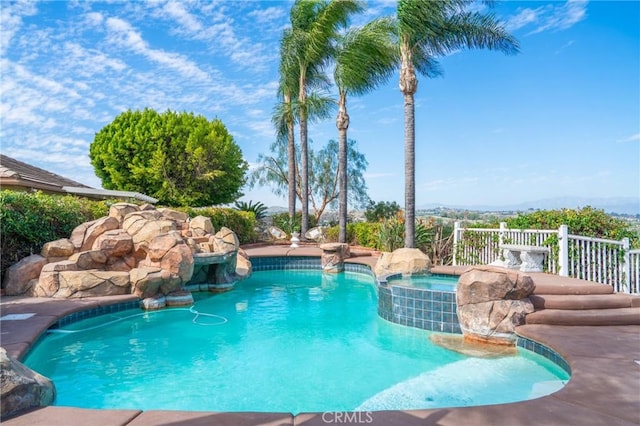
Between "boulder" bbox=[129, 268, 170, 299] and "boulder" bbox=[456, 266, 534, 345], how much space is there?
5.89 metres

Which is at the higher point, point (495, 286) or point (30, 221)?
point (30, 221)

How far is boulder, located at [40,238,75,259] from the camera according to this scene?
299 inches

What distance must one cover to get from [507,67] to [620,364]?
39.0 feet

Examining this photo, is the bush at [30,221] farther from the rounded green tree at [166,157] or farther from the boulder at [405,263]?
the rounded green tree at [166,157]

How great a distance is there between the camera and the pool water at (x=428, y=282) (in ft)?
22.8

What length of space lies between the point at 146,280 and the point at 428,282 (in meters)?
5.81

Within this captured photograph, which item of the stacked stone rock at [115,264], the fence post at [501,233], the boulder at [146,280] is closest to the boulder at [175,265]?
the stacked stone rock at [115,264]

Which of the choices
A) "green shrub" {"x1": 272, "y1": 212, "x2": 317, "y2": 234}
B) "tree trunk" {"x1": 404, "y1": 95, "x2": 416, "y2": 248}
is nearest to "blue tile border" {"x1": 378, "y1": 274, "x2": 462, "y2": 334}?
"tree trunk" {"x1": 404, "y1": 95, "x2": 416, "y2": 248}

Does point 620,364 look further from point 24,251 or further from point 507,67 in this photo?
point 507,67

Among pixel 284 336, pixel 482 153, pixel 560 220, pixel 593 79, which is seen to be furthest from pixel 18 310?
pixel 482 153

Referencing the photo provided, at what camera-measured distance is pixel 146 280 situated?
7422 millimetres

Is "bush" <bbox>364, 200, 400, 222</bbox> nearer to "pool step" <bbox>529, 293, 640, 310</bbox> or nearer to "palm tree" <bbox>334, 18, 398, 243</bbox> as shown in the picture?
"palm tree" <bbox>334, 18, 398, 243</bbox>

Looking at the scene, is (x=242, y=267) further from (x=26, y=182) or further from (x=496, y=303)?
(x=496, y=303)

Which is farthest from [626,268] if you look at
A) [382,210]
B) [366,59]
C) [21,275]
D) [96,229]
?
[382,210]
